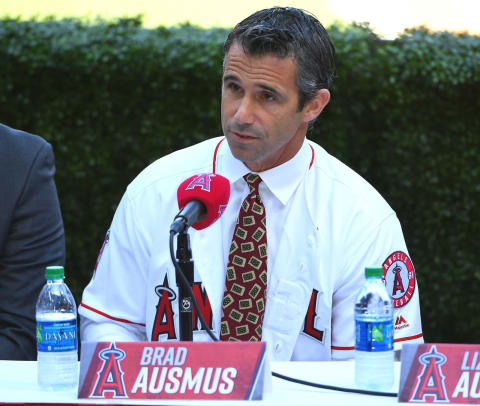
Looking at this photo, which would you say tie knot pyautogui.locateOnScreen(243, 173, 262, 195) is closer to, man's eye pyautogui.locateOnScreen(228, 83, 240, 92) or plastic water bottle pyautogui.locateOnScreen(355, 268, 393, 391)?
man's eye pyautogui.locateOnScreen(228, 83, 240, 92)

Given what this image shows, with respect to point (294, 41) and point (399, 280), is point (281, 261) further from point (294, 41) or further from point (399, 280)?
point (294, 41)

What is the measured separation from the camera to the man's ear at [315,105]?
2.62 meters

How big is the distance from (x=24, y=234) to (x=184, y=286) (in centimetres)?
101

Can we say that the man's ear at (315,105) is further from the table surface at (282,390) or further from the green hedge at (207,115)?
the green hedge at (207,115)

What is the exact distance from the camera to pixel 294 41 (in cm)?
249

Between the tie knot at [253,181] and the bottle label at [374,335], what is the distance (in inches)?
32.4

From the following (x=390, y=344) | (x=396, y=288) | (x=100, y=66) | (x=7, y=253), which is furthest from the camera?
(x=100, y=66)

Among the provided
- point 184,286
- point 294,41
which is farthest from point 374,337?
point 294,41

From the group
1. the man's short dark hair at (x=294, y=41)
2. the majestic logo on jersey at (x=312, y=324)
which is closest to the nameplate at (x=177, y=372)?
the majestic logo on jersey at (x=312, y=324)

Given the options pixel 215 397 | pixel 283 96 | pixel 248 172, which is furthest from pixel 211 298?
pixel 215 397

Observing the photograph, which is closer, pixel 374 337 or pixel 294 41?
pixel 374 337

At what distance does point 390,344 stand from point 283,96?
0.91m

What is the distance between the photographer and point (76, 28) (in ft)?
15.0

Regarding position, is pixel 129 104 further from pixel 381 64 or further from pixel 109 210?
pixel 381 64
